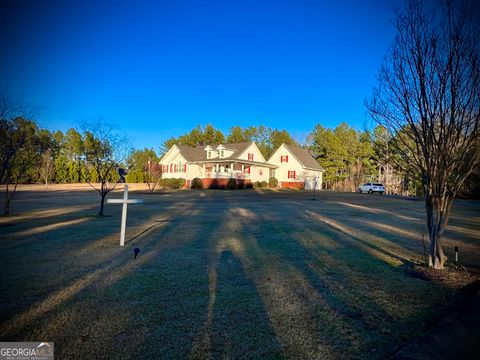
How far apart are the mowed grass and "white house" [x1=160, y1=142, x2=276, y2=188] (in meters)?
32.1

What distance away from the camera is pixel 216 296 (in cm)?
437

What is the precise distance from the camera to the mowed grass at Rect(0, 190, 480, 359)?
3094 millimetres

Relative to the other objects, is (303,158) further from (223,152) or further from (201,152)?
(201,152)

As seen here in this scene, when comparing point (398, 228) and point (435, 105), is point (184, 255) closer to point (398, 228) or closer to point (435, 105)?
point (435, 105)

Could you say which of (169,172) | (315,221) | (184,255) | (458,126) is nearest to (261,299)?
(184,255)

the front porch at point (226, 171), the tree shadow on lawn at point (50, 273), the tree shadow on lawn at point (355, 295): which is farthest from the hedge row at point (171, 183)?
the tree shadow on lawn at point (355, 295)

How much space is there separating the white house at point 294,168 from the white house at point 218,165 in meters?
2.02

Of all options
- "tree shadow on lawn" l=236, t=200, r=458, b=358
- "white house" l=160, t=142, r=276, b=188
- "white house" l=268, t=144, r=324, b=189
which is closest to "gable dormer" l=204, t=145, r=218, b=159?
"white house" l=160, t=142, r=276, b=188

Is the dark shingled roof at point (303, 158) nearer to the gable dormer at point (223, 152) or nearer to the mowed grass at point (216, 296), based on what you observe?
the gable dormer at point (223, 152)

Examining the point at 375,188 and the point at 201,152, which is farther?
the point at 201,152
